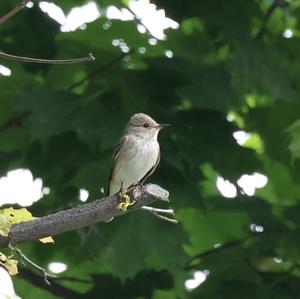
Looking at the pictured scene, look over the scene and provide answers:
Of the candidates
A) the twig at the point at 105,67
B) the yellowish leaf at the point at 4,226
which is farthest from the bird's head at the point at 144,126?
the yellowish leaf at the point at 4,226

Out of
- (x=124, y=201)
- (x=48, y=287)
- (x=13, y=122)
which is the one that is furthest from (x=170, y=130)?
(x=124, y=201)

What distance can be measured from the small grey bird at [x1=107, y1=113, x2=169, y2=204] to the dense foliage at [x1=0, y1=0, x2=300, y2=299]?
0.09m

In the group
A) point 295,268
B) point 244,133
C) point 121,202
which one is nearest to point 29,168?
point 244,133

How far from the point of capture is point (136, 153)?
730 cm

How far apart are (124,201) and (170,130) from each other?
3.01 meters

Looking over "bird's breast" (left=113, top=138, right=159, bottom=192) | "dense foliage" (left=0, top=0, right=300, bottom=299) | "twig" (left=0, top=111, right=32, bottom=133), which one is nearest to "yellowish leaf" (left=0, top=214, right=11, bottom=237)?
"dense foliage" (left=0, top=0, right=300, bottom=299)

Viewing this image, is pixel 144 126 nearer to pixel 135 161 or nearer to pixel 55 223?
pixel 135 161

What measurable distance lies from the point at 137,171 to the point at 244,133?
844 mm

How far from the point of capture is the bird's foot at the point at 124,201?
11.4 feet

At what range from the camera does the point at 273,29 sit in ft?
24.1

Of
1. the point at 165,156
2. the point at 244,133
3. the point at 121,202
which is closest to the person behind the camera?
the point at 121,202

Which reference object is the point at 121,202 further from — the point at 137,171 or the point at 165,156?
the point at 137,171

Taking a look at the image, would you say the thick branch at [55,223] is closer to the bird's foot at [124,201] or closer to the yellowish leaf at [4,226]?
the yellowish leaf at [4,226]

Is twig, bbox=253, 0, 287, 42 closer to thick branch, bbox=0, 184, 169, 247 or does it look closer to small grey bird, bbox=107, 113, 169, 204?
small grey bird, bbox=107, 113, 169, 204
